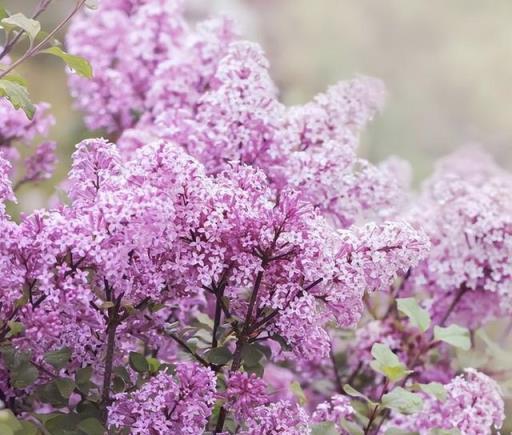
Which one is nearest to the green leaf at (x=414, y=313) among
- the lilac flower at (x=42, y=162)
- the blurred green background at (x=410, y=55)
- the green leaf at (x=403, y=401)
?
the green leaf at (x=403, y=401)

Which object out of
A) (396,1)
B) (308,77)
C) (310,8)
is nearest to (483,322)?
(308,77)

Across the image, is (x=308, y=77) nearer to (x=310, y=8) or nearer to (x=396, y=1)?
(x=310, y=8)

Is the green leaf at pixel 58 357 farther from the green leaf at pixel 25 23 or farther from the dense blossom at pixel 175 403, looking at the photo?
the green leaf at pixel 25 23

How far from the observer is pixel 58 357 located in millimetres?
804

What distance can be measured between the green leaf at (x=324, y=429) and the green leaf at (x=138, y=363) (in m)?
0.16

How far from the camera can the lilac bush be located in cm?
77

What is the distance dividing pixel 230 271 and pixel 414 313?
0.29 metres

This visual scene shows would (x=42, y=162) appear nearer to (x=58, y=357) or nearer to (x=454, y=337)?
(x=58, y=357)

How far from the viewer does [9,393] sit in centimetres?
87

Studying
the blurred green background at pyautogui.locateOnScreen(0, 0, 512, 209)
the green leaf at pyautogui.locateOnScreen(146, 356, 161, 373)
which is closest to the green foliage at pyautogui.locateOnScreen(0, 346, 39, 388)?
the green leaf at pyautogui.locateOnScreen(146, 356, 161, 373)

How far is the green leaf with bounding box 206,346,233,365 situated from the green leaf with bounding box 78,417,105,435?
109 mm

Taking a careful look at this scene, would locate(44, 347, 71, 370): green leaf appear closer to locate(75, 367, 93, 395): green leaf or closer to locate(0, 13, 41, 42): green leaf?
locate(75, 367, 93, 395): green leaf

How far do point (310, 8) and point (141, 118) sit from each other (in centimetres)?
359

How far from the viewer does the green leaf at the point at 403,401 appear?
2.94 feet
